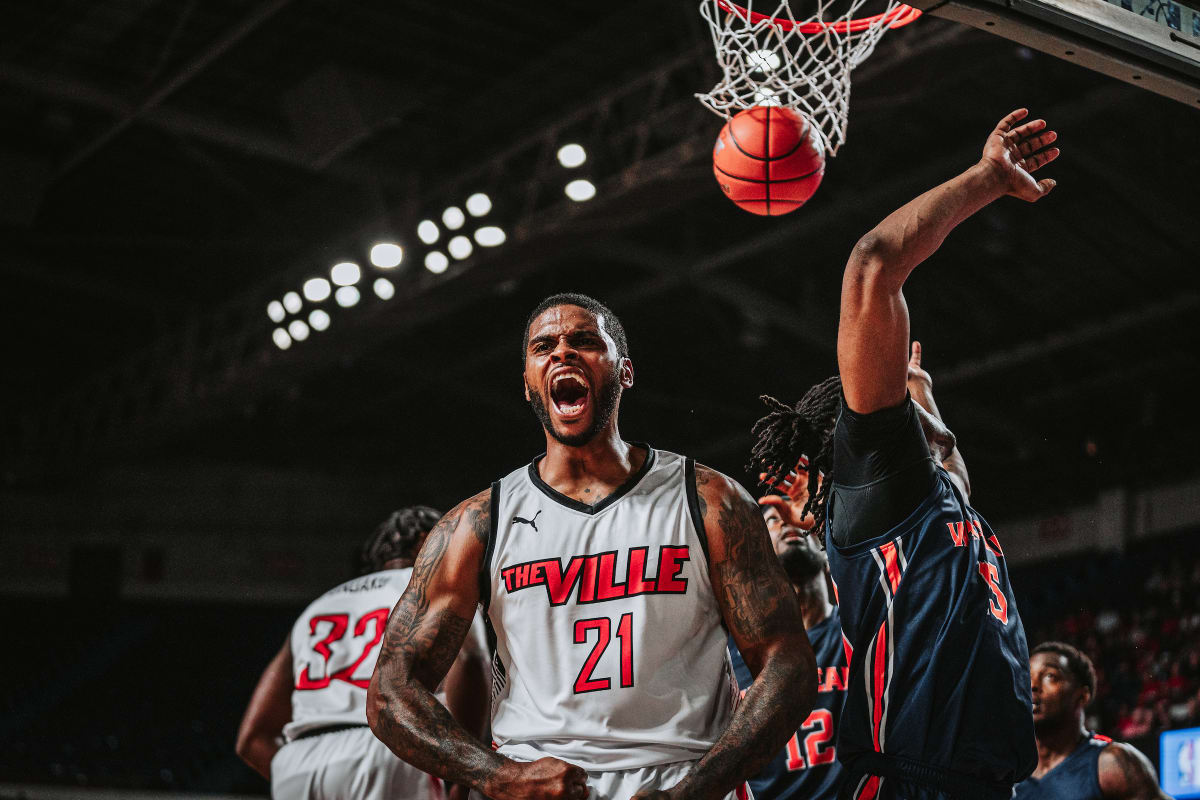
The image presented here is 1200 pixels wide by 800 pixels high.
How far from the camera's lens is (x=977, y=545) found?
286cm

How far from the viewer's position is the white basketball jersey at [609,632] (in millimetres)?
2596

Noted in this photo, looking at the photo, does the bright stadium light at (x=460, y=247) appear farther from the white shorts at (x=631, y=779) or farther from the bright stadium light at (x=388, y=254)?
the white shorts at (x=631, y=779)

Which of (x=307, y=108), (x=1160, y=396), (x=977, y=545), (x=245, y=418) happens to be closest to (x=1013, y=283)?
(x=1160, y=396)

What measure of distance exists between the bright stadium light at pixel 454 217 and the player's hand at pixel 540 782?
8591 millimetres

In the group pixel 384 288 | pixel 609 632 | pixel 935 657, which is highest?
pixel 384 288

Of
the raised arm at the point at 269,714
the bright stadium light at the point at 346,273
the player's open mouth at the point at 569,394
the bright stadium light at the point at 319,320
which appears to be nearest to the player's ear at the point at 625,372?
the player's open mouth at the point at 569,394

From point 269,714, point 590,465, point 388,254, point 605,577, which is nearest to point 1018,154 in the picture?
point 590,465

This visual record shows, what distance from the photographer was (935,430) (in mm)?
3055

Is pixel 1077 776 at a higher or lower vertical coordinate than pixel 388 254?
lower

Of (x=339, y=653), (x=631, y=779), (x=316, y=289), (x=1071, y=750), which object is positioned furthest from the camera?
(x=316, y=289)

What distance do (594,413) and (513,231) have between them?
7.76 m

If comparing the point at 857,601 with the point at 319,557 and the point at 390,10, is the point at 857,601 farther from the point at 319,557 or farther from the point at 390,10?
the point at 319,557

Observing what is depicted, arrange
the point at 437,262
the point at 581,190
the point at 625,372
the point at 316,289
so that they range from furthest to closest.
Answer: the point at 316,289
the point at 437,262
the point at 581,190
the point at 625,372

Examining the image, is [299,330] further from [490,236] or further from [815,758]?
[815,758]
